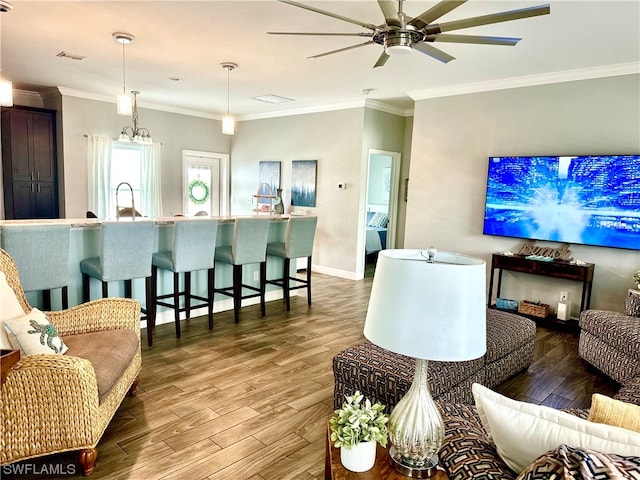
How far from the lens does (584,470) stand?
84 centimetres

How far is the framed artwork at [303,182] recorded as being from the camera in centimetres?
714

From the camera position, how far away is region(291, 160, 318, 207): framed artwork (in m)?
7.14

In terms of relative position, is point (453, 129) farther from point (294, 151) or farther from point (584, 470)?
point (584, 470)

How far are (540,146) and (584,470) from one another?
466 cm

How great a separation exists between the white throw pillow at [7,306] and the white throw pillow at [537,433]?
215 cm

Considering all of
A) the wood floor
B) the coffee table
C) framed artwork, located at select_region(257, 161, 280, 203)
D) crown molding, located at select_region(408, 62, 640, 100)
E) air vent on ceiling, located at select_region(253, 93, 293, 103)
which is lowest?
the wood floor

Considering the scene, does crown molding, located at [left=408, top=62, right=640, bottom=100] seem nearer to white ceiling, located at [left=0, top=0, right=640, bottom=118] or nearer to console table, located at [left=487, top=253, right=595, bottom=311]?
white ceiling, located at [left=0, top=0, right=640, bottom=118]

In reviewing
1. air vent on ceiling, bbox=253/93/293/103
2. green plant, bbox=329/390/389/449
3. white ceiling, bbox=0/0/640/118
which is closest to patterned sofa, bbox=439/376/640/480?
green plant, bbox=329/390/389/449

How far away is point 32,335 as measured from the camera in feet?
6.91

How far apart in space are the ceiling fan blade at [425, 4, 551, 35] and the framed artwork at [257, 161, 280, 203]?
5418 mm

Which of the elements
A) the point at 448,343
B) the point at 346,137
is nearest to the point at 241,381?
the point at 448,343

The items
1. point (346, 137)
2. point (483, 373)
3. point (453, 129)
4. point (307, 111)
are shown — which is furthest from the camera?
point (307, 111)

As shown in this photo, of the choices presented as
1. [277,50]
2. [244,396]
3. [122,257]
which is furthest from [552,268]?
[122,257]

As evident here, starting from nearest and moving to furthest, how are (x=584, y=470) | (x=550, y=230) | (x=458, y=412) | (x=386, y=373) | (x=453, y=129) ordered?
(x=584, y=470)
(x=458, y=412)
(x=386, y=373)
(x=550, y=230)
(x=453, y=129)
